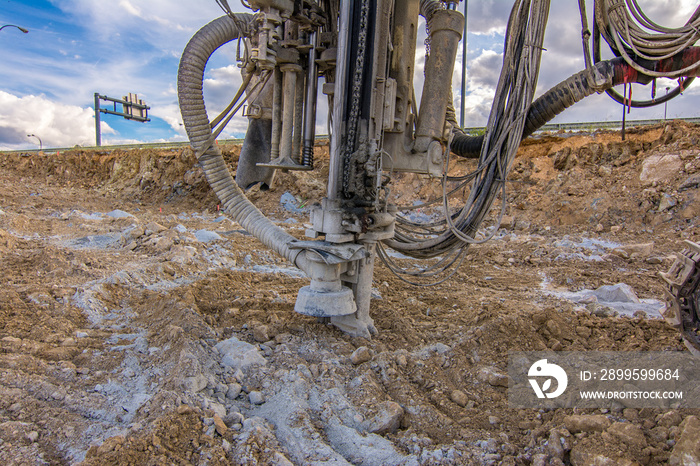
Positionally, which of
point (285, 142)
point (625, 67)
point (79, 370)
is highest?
point (625, 67)

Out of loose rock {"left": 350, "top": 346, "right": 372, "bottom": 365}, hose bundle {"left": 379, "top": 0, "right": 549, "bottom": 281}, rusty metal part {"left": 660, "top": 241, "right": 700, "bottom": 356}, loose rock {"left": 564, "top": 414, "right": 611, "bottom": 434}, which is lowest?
loose rock {"left": 350, "top": 346, "right": 372, "bottom": 365}

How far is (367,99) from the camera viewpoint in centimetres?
340

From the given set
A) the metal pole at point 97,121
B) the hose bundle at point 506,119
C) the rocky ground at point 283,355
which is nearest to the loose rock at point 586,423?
the rocky ground at point 283,355

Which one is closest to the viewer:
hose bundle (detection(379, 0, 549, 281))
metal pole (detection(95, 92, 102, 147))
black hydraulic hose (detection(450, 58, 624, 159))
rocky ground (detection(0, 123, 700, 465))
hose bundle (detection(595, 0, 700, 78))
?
rocky ground (detection(0, 123, 700, 465))

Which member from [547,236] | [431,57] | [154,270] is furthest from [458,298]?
[547,236]

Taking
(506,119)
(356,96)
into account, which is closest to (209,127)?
(356,96)

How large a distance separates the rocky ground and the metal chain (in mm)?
1488

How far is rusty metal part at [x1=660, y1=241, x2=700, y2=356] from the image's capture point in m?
2.49

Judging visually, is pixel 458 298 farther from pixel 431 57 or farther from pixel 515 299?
pixel 431 57

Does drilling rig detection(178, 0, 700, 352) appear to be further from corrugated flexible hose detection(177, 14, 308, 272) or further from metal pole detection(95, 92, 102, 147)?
metal pole detection(95, 92, 102, 147)

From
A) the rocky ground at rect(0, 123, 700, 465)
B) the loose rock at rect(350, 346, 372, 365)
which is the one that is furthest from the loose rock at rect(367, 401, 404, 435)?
the loose rock at rect(350, 346, 372, 365)

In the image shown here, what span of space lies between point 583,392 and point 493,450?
0.83 metres

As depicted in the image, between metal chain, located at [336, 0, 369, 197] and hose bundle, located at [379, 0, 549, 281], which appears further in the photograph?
hose bundle, located at [379, 0, 549, 281]

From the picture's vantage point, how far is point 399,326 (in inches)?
148
